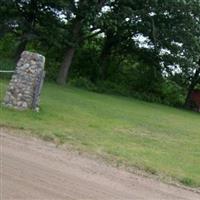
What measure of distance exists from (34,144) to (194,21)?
27935 mm

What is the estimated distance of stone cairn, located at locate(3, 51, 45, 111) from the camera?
53.4 ft

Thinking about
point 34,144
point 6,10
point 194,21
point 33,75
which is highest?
point 194,21

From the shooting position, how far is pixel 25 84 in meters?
16.4

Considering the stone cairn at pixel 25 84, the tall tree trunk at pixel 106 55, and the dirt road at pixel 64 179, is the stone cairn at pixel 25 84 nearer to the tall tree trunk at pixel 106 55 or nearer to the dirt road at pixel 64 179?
the dirt road at pixel 64 179

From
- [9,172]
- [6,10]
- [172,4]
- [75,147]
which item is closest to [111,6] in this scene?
[172,4]

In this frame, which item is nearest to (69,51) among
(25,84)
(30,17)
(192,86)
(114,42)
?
(30,17)

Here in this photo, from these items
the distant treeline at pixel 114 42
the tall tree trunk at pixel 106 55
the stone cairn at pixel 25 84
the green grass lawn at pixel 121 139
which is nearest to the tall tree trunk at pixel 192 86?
the distant treeline at pixel 114 42

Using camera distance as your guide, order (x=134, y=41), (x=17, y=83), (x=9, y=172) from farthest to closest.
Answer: (x=134, y=41) < (x=17, y=83) < (x=9, y=172)

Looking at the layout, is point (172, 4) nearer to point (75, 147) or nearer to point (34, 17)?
point (34, 17)

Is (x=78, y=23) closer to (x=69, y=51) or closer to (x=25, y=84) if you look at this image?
(x=69, y=51)

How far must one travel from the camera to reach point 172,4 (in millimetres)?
36875

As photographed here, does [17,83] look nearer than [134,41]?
Yes

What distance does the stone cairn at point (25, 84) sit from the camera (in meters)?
16.3

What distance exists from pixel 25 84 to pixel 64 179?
8.08 meters
